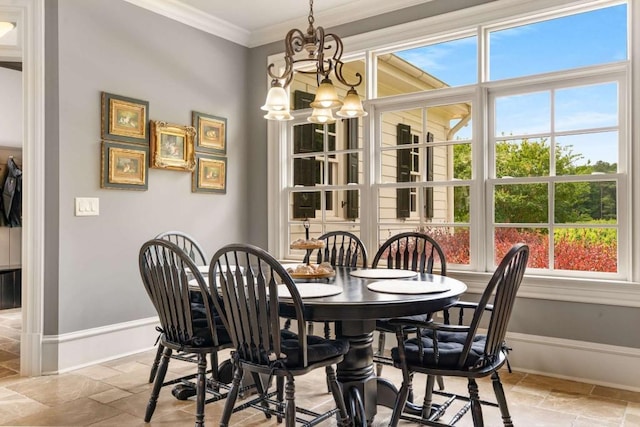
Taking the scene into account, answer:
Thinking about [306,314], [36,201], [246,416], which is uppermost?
[36,201]

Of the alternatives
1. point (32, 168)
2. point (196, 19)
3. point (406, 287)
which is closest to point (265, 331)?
point (406, 287)

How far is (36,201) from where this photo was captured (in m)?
3.40

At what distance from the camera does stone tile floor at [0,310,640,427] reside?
2658 millimetres

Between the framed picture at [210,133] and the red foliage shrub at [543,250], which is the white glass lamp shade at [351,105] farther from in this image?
the framed picture at [210,133]

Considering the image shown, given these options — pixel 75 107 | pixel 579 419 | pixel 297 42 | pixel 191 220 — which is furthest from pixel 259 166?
pixel 579 419

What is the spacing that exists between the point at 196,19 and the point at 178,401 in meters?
3.17

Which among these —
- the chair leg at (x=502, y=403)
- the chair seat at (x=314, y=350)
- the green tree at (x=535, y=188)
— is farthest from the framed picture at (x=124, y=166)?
the chair leg at (x=502, y=403)

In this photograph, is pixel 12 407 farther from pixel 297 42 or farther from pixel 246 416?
pixel 297 42

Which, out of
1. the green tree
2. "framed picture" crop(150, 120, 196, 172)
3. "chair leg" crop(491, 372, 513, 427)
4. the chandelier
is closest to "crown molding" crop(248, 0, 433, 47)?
"framed picture" crop(150, 120, 196, 172)

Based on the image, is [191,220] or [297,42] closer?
[297,42]

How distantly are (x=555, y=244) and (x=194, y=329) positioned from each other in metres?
2.46

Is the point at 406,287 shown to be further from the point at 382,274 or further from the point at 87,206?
the point at 87,206

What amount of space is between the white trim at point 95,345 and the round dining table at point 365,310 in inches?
72.9

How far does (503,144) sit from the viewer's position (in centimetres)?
364
